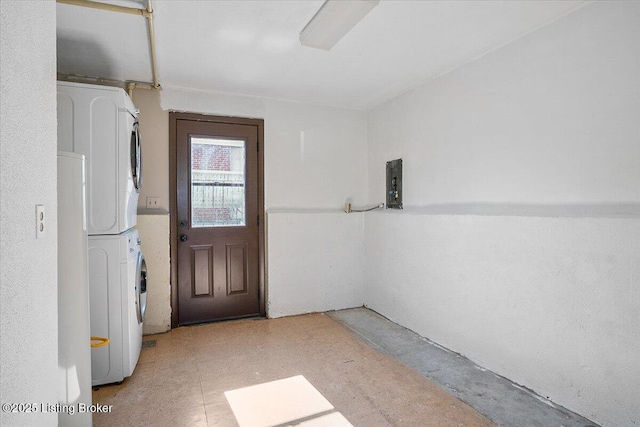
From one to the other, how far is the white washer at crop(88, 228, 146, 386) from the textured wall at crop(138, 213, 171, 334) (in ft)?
3.03

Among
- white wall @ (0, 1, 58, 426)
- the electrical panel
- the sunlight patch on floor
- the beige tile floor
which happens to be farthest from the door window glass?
white wall @ (0, 1, 58, 426)

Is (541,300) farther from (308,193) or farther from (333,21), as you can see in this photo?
(308,193)

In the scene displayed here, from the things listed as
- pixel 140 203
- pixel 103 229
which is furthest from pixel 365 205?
pixel 103 229

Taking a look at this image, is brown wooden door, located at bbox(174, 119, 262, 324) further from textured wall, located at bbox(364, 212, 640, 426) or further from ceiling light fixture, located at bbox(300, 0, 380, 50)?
textured wall, located at bbox(364, 212, 640, 426)

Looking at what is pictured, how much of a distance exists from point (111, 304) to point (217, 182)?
174 centimetres

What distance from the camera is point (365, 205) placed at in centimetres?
448

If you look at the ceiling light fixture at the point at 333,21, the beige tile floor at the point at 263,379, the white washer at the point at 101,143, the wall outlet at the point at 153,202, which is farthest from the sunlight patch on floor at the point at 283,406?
the ceiling light fixture at the point at 333,21

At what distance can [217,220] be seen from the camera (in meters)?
3.86

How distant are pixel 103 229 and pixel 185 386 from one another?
4.12 ft

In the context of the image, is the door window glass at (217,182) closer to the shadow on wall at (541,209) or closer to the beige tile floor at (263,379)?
the beige tile floor at (263,379)

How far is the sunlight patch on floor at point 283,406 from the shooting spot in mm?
2078

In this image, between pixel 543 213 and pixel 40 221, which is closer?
pixel 40 221

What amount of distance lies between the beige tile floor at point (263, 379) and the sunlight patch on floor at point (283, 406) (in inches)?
2.2

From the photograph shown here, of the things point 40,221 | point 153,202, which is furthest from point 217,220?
point 40,221
